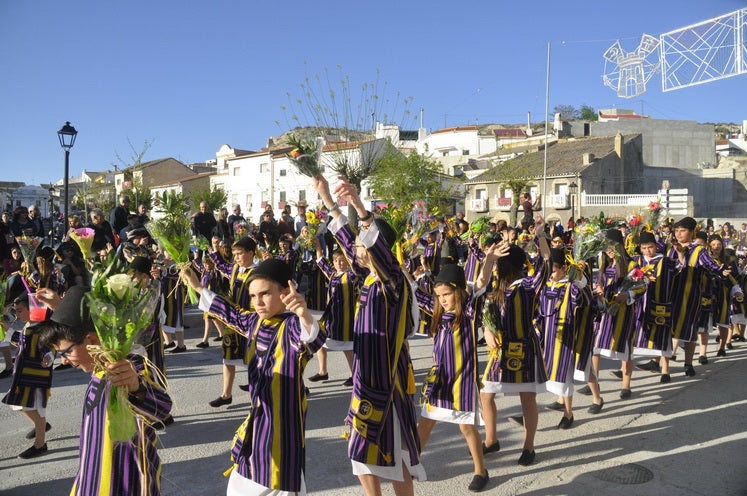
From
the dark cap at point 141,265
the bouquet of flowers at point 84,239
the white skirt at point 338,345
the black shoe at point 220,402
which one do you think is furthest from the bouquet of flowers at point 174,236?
the bouquet of flowers at point 84,239

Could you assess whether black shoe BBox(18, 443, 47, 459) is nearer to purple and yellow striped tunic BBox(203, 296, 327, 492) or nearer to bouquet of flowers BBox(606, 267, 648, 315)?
purple and yellow striped tunic BBox(203, 296, 327, 492)

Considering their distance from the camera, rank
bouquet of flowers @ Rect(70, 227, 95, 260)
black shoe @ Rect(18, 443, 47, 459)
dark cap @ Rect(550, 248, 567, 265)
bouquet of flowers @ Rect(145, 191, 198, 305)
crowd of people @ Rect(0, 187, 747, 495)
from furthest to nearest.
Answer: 1. bouquet of flowers @ Rect(70, 227, 95, 260)
2. dark cap @ Rect(550, 248, 567, 265)
3. black shoe @ Rect(18, 443, 47, 459)
4. bouquet of flowers @ Rect(145, 191, 198, 305)
5. crowd of people @ Rect(0, 187, 747, 495)

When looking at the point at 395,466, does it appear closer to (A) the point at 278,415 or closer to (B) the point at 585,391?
(A) the point at 278,415

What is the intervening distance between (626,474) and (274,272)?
360 cm

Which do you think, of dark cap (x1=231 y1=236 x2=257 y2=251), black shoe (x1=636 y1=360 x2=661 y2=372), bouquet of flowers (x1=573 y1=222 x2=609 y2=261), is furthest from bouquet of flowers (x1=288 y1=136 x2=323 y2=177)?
black shoe (x1=636 y1=360 x2=661 y2=372)

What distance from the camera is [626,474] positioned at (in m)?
4.97

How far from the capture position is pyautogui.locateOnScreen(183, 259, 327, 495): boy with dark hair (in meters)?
3.26

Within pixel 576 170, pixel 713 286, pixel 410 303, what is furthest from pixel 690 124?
pixel 410 303

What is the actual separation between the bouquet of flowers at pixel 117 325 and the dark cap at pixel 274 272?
67cm

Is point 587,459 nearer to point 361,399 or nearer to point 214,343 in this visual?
point 361,399

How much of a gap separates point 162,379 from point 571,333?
13.9ft

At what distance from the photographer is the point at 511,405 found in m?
6.78

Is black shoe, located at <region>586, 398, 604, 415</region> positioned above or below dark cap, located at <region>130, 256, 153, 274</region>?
below

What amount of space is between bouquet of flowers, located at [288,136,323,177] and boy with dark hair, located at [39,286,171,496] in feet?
4.96
